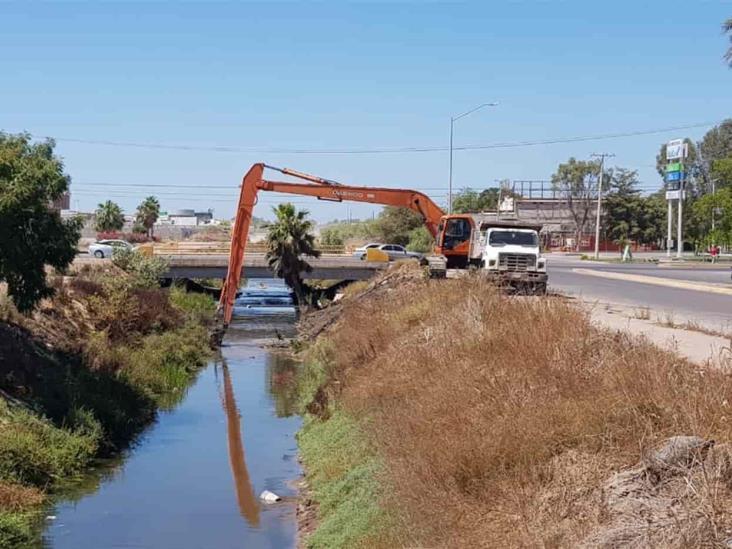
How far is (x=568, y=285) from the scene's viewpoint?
44281 millimetres

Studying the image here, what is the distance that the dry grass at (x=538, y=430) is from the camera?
905 centimetres

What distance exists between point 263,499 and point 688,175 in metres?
135

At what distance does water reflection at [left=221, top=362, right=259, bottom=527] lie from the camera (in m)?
17.9

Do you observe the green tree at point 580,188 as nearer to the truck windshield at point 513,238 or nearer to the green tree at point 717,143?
the green tree at point 717,143

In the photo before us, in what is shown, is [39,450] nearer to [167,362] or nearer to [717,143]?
[167,362]

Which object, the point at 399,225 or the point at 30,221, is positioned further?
the point at 399,225

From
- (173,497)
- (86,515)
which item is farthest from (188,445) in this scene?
(86,515)

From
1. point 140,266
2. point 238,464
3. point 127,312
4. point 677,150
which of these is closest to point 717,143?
point 677,150

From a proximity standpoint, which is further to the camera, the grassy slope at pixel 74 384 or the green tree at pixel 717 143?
the green tree at pixel 717 143

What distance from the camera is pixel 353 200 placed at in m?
41.5

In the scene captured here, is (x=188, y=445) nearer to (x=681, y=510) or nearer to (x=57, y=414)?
(x=57, y=414)

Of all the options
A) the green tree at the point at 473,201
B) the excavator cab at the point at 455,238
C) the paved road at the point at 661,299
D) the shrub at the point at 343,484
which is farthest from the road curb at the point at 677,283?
the green tree at the point at 473,201

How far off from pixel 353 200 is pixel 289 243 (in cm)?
2043

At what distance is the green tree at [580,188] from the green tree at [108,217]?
199 feet
